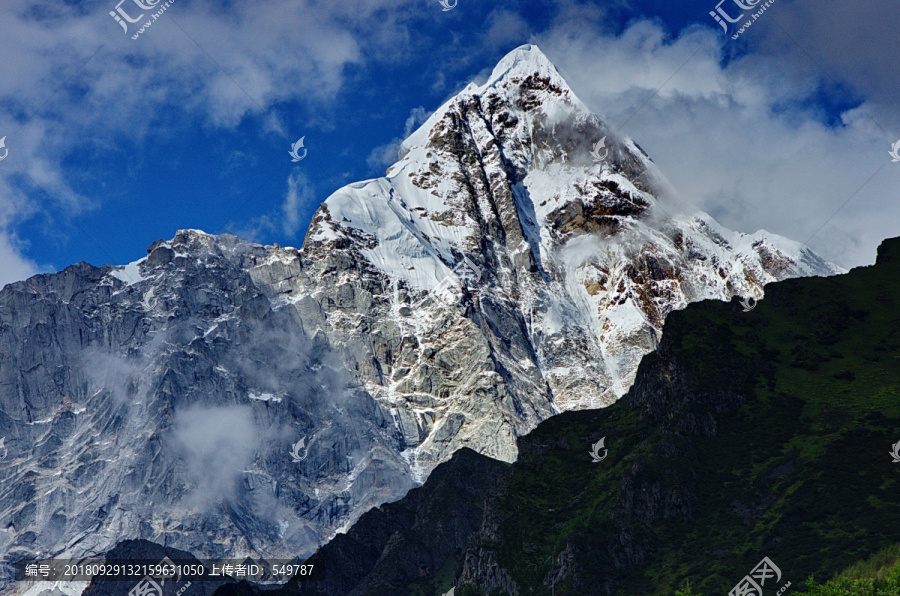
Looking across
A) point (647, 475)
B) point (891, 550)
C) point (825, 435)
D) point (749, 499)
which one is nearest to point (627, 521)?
point (647, 475)

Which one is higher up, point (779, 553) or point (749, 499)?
point (749, 499)

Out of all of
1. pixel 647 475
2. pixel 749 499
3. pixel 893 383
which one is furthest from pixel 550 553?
pixel 893 383

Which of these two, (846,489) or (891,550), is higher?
(846,489)

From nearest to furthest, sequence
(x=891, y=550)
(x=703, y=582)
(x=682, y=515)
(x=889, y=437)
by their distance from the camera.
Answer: (x=891, y=550) < (x=703, y=582) < (x=889, y=437) < (x=682, y=515)

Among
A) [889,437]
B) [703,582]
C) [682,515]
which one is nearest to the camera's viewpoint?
[703,582]

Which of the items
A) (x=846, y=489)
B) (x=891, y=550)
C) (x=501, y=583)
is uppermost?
(x=501, y=583)

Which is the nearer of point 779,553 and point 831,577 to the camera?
point 831,577

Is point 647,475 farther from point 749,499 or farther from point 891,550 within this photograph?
point 891,550

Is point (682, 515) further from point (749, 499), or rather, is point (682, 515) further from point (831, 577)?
point (831, 577)

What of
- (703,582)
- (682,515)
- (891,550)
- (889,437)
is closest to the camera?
(891,550)
